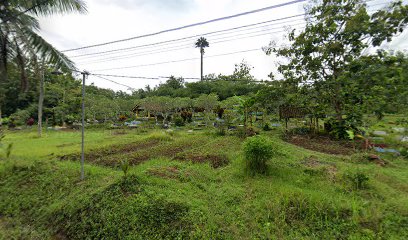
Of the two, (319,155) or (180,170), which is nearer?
(180,170)

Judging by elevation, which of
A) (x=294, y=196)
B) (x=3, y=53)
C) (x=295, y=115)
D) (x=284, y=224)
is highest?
(x=3, y=53)

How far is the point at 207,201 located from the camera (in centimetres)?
380

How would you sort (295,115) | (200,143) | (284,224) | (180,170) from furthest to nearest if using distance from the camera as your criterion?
(295,115)
(200,143)
(180,170)
(284,224)

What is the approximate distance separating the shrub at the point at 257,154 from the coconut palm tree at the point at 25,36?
626 cm

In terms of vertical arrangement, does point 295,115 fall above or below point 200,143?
above

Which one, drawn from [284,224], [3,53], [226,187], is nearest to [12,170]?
[3,53]

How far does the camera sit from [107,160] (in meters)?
6.42

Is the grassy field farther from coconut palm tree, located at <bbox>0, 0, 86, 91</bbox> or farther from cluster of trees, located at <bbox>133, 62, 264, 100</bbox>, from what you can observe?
cluster of trees, located at <bbox>133, 62, 264, 100</bbox>

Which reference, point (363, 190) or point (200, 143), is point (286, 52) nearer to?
point (200, 143)

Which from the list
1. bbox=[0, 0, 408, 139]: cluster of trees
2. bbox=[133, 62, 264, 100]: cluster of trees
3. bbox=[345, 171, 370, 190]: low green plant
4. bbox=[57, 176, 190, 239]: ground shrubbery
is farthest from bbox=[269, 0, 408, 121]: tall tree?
bbox=[133, 62, 264, 100]: cluster of trees

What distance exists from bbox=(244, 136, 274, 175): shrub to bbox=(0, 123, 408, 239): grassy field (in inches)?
9.6

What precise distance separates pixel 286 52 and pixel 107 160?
1076 cm

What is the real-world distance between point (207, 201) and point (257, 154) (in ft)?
6.01

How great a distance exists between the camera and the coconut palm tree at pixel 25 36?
5.63 m
